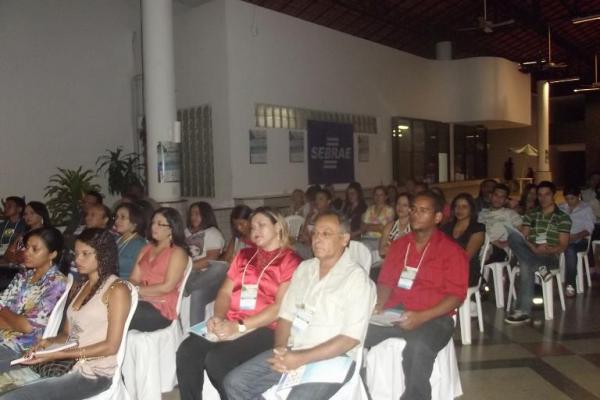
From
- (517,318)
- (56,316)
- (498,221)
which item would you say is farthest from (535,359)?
(56,316)

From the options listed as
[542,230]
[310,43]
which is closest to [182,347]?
[542,230]

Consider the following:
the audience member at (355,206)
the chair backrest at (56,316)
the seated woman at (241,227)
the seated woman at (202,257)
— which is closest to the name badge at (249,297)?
the chair backrest at (56,316)

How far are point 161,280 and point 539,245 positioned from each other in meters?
3.32

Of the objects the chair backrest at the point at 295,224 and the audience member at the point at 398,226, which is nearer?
the audience member at the point at 398,226

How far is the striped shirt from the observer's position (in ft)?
15.3

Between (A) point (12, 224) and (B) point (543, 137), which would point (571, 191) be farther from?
(B) point (543, 137)

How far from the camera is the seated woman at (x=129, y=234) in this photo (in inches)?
142

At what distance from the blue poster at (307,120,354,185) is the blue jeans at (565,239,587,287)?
14.5 feet

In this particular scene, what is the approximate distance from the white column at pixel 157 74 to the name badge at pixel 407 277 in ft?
15.3

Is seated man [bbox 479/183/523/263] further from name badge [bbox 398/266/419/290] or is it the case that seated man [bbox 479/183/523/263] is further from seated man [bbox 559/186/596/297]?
name badge [bbox 398/266/419/290]

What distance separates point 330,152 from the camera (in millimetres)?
9250

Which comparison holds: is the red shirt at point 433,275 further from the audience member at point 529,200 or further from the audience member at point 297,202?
the audience member at point 297,202

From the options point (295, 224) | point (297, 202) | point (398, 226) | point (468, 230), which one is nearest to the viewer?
point (468, 230)

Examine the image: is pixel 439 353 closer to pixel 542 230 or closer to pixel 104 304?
pixel 104 304
